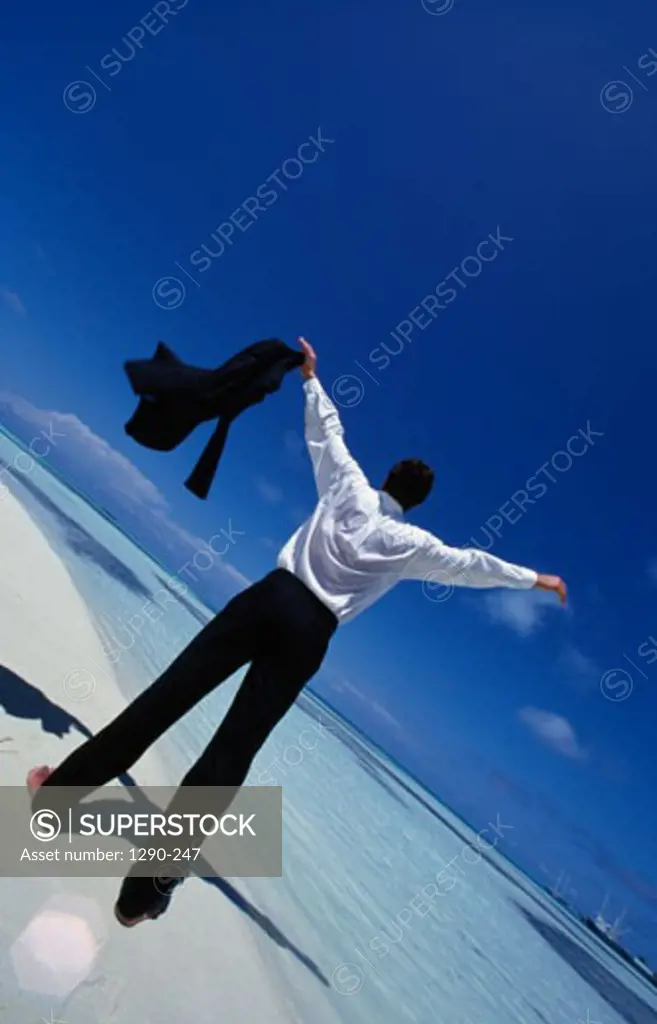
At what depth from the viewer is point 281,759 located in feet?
36.5

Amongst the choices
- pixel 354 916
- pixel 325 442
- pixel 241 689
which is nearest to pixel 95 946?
pixel 241 689

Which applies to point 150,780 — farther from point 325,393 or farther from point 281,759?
point 281,759

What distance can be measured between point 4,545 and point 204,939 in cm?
599

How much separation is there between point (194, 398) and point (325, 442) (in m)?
0.55

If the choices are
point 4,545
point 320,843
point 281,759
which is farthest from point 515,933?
point 4,545

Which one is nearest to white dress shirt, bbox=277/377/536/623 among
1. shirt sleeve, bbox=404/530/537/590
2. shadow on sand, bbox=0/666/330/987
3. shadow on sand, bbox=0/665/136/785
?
shirt sleeve, bbox=404/530/537/590

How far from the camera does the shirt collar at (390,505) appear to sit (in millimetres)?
2656

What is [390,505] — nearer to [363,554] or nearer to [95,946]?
[363,554]

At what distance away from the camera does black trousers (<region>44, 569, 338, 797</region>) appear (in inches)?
93.2

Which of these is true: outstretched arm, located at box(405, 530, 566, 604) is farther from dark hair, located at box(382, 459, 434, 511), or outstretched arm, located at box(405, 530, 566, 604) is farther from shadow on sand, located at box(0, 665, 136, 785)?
shadow on sand, located at box(0, 665, 136, 785)

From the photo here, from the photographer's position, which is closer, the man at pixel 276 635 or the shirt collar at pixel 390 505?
the man at pixel 276 635

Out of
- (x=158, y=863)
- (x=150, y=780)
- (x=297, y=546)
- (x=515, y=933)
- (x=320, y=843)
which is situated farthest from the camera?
(x=515, y=933)

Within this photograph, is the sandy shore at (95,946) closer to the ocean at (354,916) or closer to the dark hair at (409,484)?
the ocean at (354,916)

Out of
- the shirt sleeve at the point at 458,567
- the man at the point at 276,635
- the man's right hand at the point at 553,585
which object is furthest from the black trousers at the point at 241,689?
the man's right hand at the point at 553,585
